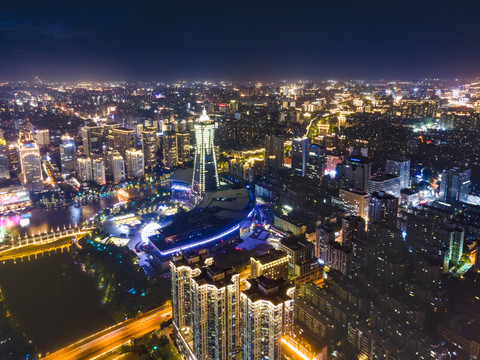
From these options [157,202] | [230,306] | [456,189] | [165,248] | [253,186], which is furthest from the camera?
[253,186]

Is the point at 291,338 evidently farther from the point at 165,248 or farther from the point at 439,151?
the point at 439,151

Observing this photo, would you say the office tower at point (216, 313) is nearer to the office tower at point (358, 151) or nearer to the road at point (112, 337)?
the road at point (112, 337)

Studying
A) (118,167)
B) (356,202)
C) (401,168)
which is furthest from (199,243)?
(401,168)

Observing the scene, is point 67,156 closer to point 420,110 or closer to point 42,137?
point 42,137

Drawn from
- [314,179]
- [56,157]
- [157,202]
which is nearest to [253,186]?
[314,179]

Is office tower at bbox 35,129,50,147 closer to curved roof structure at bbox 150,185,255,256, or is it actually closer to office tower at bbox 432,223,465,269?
curved roof structure at bbox 150,185,255,256

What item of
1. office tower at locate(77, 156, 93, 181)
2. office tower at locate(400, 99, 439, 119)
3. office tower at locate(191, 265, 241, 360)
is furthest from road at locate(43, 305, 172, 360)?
office tower at locate(400, 99, 439, 119)
